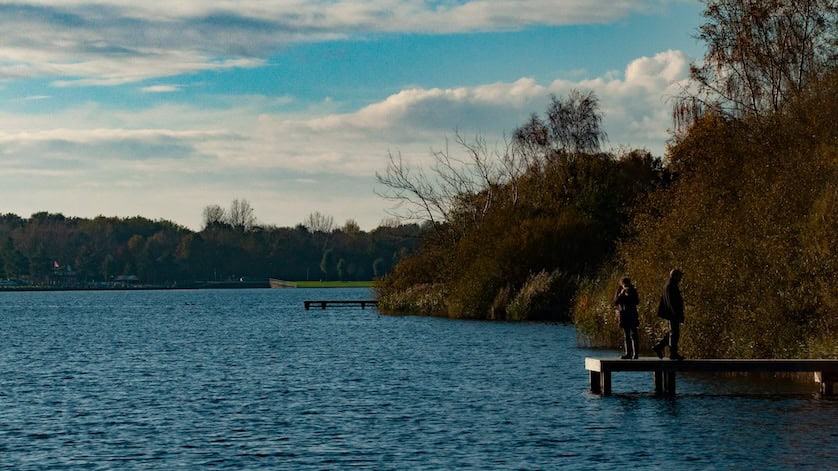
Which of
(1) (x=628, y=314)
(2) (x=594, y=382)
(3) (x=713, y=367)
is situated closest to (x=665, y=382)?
(3) (x=713, y=367)

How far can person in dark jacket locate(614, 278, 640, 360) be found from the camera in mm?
31719

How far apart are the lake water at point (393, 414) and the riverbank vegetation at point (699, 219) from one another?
2217 millimetres

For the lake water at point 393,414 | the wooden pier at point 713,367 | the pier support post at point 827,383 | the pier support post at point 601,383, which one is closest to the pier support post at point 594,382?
the pier support post at point 601,383

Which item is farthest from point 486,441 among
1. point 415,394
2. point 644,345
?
point 644,345

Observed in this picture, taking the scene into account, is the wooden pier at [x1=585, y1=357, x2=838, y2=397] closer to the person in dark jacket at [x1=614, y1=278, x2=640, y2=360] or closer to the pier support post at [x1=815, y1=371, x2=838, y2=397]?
the pier support post at [x1=815, y1=371, x2=838, y2=397]

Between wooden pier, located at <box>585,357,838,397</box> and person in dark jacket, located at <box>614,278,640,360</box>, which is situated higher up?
person in dark jacket, located at <box>614,278,640,360</box>

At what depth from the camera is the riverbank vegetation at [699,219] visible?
33031mm

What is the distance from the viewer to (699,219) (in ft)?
125

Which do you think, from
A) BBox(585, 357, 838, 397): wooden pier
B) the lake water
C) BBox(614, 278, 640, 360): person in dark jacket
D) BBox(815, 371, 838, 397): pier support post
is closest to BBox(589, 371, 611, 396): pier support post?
BBox(585, 357, 838, 397): wooden pier

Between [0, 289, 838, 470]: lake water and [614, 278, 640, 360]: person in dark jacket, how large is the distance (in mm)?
1329

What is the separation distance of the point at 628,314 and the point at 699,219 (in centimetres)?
750

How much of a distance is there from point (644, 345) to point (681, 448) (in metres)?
20.0

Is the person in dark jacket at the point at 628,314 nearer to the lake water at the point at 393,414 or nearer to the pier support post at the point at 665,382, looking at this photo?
the pier support post at the point at 665,382

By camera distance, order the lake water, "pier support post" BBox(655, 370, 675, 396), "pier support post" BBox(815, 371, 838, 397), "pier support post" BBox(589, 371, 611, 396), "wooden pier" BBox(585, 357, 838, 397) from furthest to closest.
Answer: "pier support post" BBox(589, 371, 611, 396) < "pier support post" BBox(655, 370, 675, 396) < "pier support post" BBox(815, 371, 838, 397) < "wooden pier" BBox(585, 357, 838, 397) < the lake water
